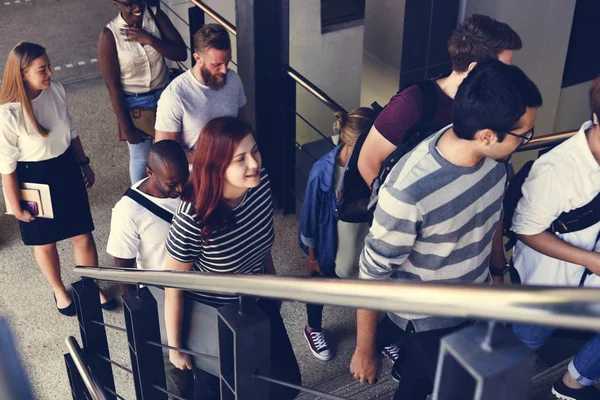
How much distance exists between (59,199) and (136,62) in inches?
37.5

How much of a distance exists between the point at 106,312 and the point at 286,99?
1.69 m

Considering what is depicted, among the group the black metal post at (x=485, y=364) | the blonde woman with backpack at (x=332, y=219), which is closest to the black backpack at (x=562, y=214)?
the blonde woman with backpack at (x=332, y=219)

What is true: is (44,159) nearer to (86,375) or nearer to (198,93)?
(198,93)

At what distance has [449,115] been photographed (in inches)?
122

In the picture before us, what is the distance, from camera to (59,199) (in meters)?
3.95

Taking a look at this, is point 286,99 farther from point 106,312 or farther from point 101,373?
point 101,373

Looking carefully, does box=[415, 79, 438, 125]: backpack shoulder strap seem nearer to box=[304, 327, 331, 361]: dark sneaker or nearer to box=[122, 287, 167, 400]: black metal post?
box=[304, 327, 331, 361]: dark sneaker

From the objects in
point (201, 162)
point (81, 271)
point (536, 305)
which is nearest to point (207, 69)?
point (201, 162)

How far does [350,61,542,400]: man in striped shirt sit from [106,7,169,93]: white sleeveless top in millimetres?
2392

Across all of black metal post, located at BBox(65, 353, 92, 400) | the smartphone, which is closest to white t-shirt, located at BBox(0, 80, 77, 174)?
the smartphone

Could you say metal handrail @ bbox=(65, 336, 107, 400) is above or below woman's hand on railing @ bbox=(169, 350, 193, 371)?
above

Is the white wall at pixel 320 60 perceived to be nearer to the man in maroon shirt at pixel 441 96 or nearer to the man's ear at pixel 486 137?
the man in maroon shirt at pixel 441 96

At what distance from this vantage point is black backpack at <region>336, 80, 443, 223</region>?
2.87 m

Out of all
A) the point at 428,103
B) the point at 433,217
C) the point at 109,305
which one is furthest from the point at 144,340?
the point at 109,305
